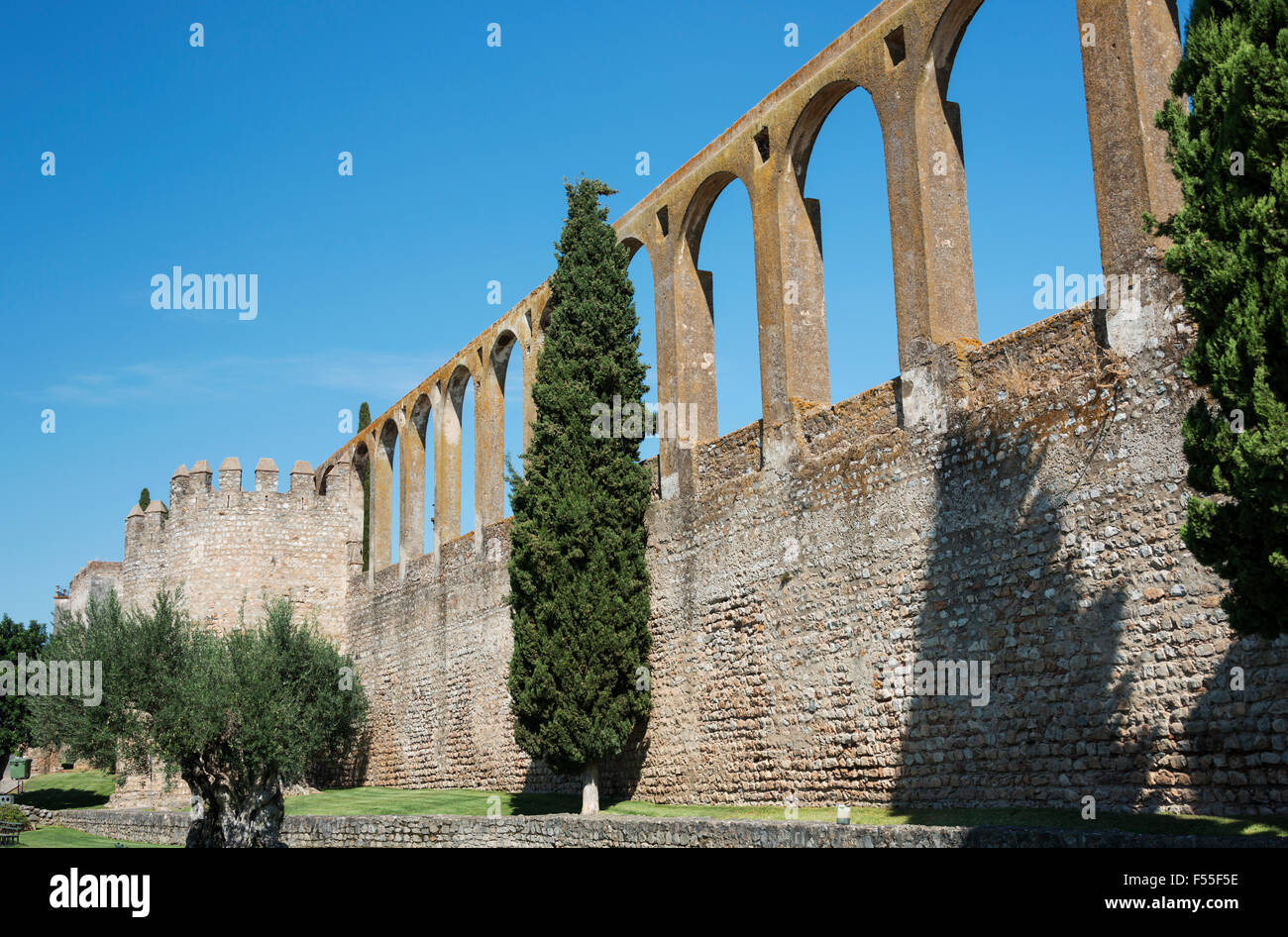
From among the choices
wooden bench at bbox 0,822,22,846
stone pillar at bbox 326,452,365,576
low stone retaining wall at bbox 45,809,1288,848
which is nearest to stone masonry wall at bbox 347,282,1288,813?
low stone retaining wall at bbox 45,809,1288,848

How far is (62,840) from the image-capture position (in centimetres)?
1897

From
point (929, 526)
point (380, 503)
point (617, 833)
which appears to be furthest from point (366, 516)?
point (929, 526)

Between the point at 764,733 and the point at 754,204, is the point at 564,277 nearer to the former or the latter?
the point at 754,204

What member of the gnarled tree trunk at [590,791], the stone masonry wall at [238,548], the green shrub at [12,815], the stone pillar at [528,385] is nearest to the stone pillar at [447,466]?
the stone pillar at [528,385]

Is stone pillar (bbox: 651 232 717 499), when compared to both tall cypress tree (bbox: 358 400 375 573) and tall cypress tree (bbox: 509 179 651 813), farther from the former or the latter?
tall cypress tree (bbox: 358 400 375 573)

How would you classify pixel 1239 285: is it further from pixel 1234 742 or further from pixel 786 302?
pixel 786 302

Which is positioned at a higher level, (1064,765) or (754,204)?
(754,204)

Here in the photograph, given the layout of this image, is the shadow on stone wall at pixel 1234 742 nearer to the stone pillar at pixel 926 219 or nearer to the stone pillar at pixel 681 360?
the stone pillar at pixel 926 219

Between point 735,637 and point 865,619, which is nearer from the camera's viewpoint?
point 865,619

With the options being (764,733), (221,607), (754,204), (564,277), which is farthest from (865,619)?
(221,607)

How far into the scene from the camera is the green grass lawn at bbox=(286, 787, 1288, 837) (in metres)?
9.12

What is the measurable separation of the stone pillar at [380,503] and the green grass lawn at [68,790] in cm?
734

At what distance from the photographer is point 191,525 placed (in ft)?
88.9
